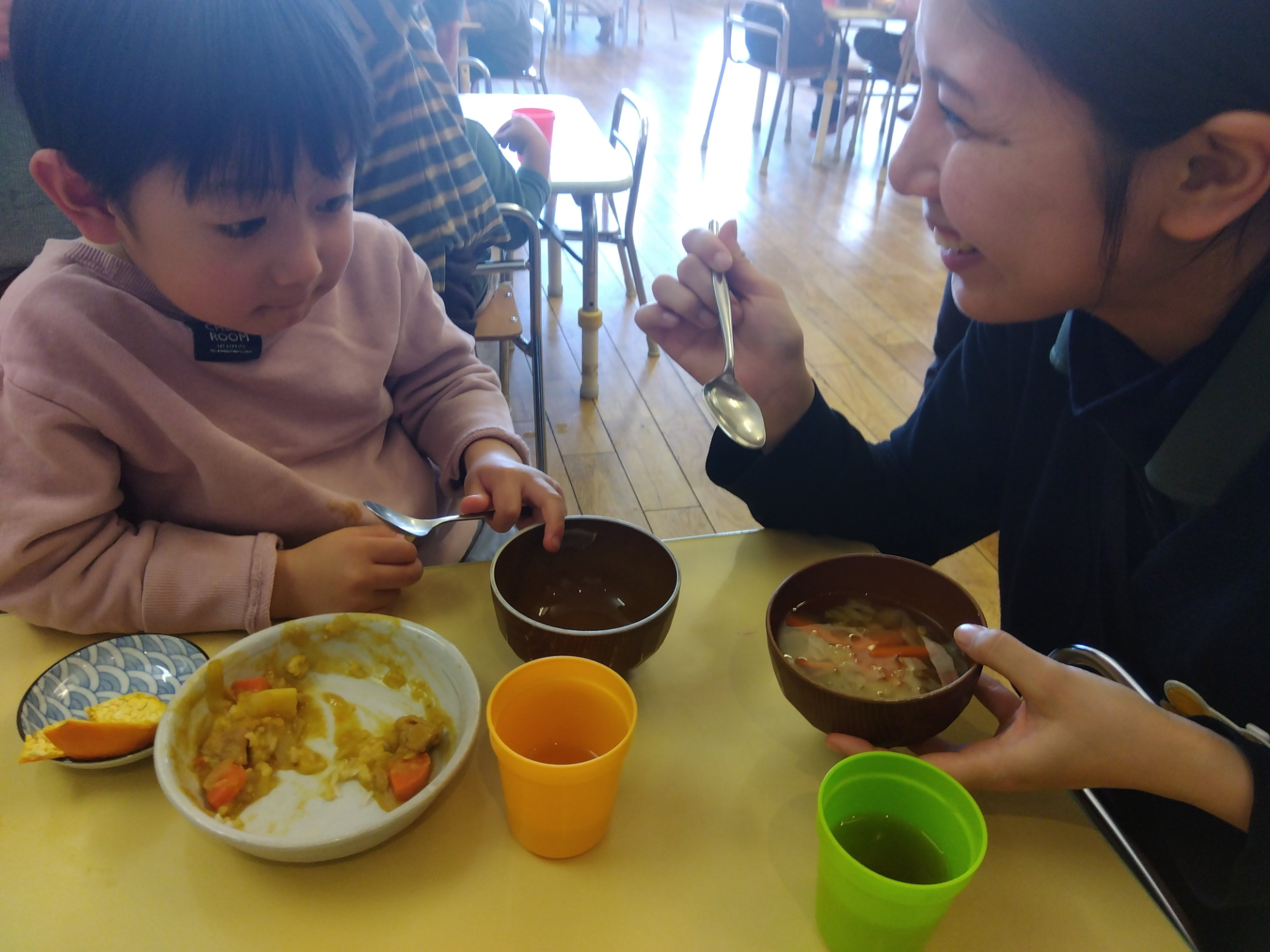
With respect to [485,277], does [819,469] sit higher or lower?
Result: higher

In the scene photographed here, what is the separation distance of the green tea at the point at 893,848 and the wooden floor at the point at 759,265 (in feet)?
4.66

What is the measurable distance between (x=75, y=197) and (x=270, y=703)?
452 mm

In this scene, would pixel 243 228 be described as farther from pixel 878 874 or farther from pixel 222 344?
pixel 878 874

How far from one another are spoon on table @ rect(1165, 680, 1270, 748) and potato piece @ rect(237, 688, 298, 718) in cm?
69

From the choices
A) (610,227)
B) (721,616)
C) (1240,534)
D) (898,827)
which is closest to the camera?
(898,827)

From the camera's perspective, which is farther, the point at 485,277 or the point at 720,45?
the point at 720,45

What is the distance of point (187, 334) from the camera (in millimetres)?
794

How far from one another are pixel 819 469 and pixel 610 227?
114 inches

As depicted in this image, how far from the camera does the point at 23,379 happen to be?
2.29 feet

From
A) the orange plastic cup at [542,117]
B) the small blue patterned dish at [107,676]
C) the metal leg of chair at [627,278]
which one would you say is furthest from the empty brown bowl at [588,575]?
the metal leg of chair at [627,278]

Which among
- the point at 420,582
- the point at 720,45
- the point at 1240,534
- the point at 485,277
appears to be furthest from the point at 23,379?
the point at 720,45

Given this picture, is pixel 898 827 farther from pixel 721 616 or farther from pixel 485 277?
pixel 485 277

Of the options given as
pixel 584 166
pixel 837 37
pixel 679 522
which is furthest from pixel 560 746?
pixel 837 37

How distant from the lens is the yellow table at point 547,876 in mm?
503
